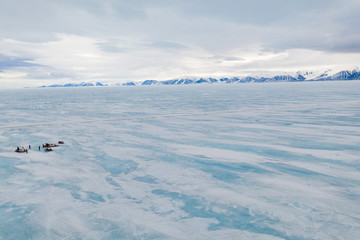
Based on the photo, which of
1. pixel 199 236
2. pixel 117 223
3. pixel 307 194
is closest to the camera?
pixel 199 236

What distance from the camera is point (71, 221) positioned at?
17.0 m

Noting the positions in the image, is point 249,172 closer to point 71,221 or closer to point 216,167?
point 216,167

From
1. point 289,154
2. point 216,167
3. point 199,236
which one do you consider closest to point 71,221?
point 199,236

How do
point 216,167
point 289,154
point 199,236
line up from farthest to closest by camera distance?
point 289,154 → point 216,167 → point 199,236

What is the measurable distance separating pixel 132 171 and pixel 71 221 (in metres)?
9.40

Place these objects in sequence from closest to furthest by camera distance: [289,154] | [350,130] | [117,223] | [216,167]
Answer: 1. [117,223]
2. [216,167]
3. [289,154]
4. [350,130]

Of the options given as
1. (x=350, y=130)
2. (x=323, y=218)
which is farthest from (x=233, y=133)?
(x=323, y=218)

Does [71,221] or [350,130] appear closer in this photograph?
[71,221]

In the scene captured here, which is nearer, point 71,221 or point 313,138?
point 71,221

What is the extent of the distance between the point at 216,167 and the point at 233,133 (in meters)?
17.4

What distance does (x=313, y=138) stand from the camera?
123ft

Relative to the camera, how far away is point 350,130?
42.2 m

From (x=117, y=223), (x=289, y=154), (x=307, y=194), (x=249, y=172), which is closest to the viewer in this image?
(x=117, y=223)

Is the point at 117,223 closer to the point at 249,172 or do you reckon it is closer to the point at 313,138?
the point at 249,172
